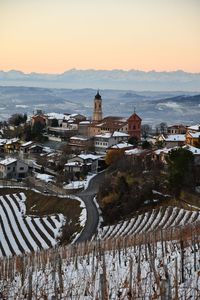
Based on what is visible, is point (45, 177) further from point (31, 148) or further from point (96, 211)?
point (96, 211)

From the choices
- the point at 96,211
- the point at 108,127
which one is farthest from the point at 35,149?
the point at 96,211

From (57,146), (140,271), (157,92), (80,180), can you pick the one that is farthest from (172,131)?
(157,92)

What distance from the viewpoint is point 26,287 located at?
721 cm

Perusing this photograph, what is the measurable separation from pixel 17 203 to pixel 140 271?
52.4 ft

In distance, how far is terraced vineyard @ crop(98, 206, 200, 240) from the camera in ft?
48.6

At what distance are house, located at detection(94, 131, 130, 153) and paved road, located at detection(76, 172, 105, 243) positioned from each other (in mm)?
4780

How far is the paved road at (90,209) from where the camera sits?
54.5 feet

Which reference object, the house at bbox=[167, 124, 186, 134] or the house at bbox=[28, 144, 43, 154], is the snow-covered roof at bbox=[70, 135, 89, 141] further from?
the house at bbox=[167, 124, 186, 134]

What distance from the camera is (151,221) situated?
15891mm

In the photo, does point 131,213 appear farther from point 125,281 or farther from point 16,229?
point 125,281

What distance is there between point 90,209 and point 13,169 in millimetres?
10320

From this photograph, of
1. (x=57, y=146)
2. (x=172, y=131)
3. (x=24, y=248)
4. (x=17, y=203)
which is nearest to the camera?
(x=24, y=248)

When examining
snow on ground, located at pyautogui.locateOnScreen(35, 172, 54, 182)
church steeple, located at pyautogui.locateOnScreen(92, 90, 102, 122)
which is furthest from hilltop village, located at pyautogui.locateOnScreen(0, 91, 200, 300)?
church steeple, located at pyautogui.locateOnScreen(92, 90, 102, 122)

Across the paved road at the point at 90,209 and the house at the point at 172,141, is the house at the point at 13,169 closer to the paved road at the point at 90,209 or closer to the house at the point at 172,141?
the paved road at the point at 90,209
